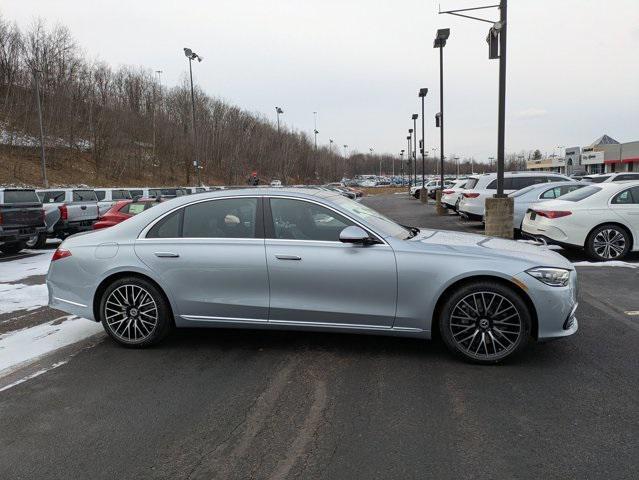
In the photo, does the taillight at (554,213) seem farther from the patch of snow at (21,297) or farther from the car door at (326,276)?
the patch of snow at (21,297)

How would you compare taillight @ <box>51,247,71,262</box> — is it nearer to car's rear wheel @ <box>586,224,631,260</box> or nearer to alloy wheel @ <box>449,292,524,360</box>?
alloy wheel @ <box>449,292,524,360</box>

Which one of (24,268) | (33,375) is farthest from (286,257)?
(24,268)

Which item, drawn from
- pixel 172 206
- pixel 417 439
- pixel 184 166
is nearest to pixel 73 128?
pixel 184 166

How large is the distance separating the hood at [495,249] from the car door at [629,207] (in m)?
5.61

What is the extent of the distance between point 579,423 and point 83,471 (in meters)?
3.12

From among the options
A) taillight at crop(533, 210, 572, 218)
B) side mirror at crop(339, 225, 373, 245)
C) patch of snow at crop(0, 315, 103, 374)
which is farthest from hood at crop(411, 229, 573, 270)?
taillight at crop(533, 210, 572, 218)

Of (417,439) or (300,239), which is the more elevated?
(300,239)

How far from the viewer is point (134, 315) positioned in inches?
197

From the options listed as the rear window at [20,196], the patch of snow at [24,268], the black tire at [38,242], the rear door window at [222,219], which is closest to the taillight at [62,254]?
the rear door window at [222,219]

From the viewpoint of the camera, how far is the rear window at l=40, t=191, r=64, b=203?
1638 cm

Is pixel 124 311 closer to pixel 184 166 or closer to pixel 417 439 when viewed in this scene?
pixel 417 439

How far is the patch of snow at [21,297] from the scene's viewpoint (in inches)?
271

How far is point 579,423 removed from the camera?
3.36 metres

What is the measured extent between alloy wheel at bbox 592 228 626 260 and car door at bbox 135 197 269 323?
24.2 ft
